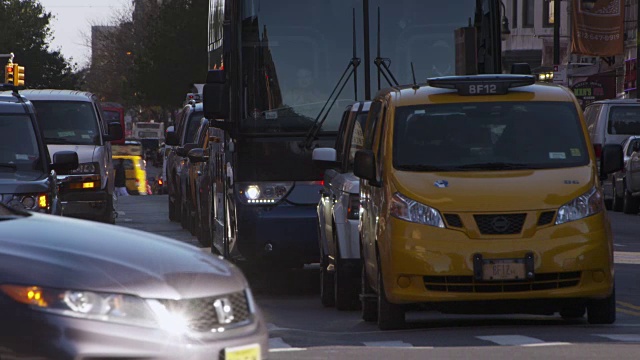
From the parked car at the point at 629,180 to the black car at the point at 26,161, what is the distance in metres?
18.2

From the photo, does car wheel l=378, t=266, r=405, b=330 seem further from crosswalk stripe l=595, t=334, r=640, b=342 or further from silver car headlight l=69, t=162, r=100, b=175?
silver car headlight l=69, t=162, r=100, b=175

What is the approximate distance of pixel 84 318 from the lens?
21.5 feet

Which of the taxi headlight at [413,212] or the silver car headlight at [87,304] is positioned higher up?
the silver car headlight at [87,304]

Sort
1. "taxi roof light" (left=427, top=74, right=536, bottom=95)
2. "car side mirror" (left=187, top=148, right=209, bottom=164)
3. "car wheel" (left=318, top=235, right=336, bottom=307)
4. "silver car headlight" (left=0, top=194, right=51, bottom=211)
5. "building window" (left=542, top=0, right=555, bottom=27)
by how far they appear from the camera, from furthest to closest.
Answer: "building window" (left=542, top=0, right=555, bottom=27) < "car side mirror" (left=187, top=148, right=209, bottom=164) < "silver car headlight" (left=0, top=194, right=51, bottom=211) < "car wheel" (left=318, top=235, right=336, bottom=307) < "taxi roof light" (left=427, top=74, right=536, bottom=95)

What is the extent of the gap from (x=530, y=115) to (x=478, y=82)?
0.47m

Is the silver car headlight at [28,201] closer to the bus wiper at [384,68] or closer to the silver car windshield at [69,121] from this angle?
the bus wiper at [384,68]

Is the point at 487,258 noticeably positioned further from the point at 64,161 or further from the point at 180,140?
the point at 180,140

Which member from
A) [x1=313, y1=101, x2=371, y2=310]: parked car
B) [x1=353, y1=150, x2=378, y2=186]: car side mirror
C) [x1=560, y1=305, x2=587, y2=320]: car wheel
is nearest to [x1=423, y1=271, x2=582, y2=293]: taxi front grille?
[x1=560, y1=305, x2=587, y2=320]: car wheel

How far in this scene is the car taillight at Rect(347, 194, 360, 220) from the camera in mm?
14465

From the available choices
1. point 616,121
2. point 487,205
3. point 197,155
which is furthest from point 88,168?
point 616,121

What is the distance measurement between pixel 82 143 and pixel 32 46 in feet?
260

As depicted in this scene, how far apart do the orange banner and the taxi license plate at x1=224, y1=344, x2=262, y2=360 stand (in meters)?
48.0

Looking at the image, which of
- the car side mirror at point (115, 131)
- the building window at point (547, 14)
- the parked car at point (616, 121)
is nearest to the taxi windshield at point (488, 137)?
the car side mirror at point (115, 131)

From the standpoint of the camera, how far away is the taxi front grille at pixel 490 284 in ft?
40.0
